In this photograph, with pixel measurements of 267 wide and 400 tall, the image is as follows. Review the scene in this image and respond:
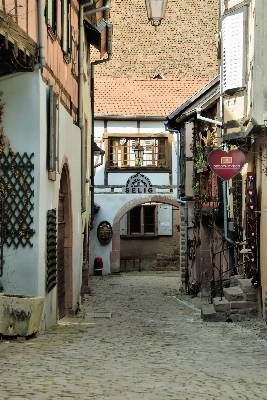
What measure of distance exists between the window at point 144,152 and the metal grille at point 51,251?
2074 centimetres

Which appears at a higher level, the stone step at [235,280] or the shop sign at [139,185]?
the shop sign at [139,185]

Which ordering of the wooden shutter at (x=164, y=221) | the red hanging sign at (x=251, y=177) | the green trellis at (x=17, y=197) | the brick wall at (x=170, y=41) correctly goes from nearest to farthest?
the green trellis at (x=17, y=197) → the red hanging sign at (x=251, y=177) → the wooden shutter at (x=164, y=221) → the brick wall at (x=170, y=41)

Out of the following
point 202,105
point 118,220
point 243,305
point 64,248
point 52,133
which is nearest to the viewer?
Answer: point 52,133

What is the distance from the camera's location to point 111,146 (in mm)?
33625

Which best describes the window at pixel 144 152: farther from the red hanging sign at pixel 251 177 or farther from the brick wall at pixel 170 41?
the red hanging sign at pixel 251 177

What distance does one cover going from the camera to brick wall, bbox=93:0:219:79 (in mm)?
38750

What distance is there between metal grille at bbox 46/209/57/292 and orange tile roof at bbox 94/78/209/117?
68.5ft

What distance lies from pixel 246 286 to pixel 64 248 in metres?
3.54

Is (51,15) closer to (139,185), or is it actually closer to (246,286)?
(246,286)

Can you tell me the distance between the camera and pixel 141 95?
35.1 metres

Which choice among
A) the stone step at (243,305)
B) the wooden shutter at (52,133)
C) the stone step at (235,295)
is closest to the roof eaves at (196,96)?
the stone step at (235,295)

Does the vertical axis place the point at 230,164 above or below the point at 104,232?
above

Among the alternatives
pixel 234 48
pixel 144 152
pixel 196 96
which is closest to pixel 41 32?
pixel 234 48

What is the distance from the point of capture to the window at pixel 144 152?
33.6 meters
